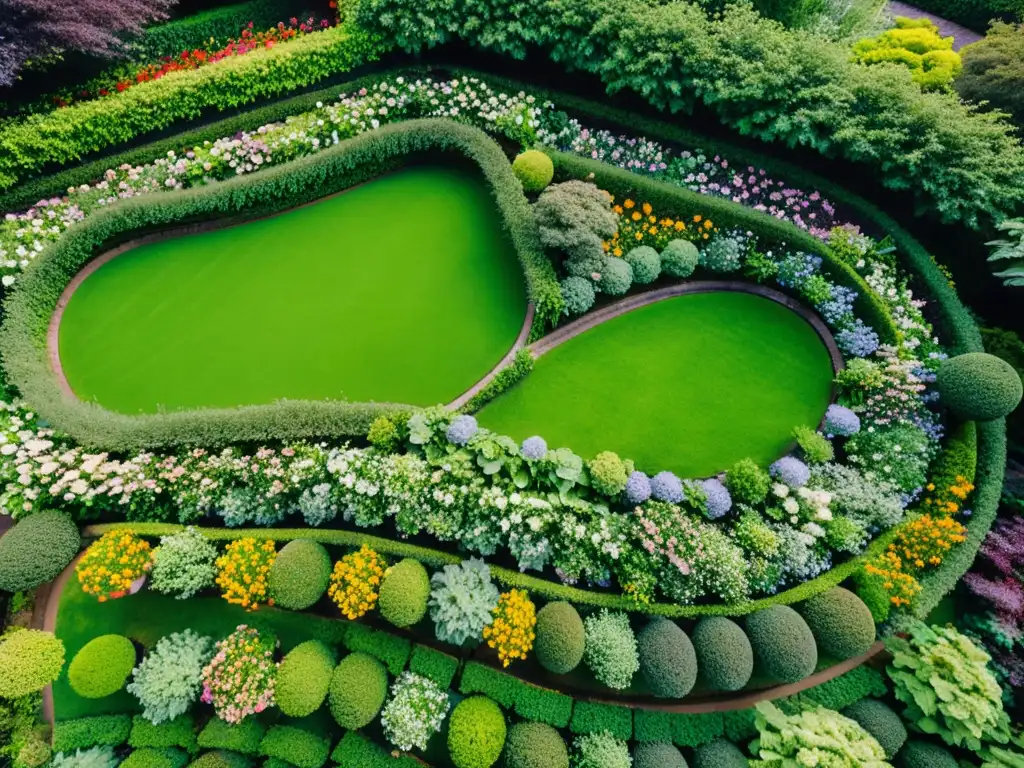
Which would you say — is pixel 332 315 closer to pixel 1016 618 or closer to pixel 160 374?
pixel 160 374

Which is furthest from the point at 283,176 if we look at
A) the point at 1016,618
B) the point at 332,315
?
the point at 1016,618

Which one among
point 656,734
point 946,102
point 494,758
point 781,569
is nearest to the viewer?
point 494,758

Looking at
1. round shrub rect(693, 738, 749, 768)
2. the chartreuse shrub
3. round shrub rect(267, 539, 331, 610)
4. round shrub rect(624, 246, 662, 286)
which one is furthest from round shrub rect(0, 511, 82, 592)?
the chartreuse shrub

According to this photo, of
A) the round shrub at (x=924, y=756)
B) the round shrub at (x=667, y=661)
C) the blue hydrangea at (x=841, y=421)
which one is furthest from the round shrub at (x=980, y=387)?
the round shrub at (x=667, y=661)

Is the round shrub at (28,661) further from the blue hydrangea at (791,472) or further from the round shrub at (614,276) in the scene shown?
the blue hydrangea at (791,472)

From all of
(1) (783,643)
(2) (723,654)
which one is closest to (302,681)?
(2) (723,654)

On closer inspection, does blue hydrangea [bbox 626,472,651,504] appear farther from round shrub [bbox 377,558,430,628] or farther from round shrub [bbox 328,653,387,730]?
round shrub [bbox 328,653,387,730]

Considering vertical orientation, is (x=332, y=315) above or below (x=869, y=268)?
below

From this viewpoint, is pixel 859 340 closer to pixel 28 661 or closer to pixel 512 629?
pixel 512 629
